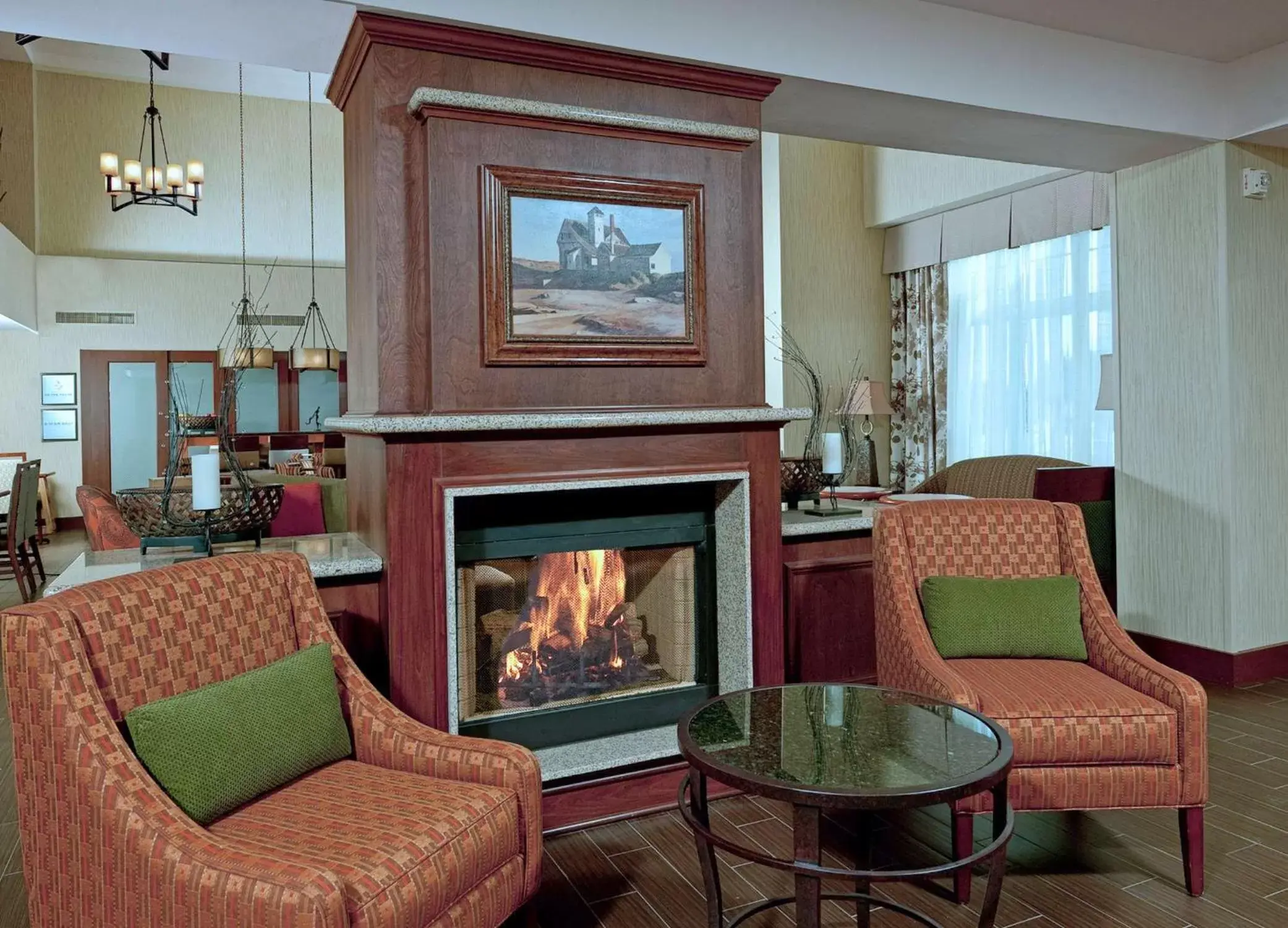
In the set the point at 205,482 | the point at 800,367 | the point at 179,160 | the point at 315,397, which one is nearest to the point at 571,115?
the point at 205,482

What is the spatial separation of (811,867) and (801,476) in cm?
229

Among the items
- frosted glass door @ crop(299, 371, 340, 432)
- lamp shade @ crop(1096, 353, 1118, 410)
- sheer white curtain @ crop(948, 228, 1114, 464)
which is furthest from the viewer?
frosted glass door @ crop(299, 371, 340, 432)

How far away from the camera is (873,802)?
165cm

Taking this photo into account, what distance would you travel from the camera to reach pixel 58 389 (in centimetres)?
1073

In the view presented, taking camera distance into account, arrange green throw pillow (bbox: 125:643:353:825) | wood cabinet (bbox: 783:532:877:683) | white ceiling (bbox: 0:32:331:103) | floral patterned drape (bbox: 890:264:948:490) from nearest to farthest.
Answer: green throw pillow (bbox: 125:643:353:825) → wood cabinet (bbox: 783:532:877:683) → floral patterned drape (bbox: 890:264:948:490) → white ceiling (bbox: 0:32:331:103)

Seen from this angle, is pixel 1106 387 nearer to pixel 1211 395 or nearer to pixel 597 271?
pixel 1211 395

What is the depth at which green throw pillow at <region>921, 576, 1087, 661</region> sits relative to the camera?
9.36ft

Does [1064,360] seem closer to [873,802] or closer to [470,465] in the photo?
[470,465]

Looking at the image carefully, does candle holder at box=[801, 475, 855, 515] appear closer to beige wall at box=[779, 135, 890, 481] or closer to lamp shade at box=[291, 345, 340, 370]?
beige wall at box=[779, 135, 890, 481]

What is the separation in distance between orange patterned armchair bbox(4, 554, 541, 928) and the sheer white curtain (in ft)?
19.0

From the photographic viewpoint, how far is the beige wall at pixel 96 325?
34.6ft

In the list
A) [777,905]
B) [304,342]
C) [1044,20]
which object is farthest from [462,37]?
[304,342]

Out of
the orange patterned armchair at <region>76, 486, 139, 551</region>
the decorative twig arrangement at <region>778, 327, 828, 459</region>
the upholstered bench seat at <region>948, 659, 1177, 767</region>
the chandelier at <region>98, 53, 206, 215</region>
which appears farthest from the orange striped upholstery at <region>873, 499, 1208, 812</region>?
the chandelier at <region>98, 53, 206, 215</region>

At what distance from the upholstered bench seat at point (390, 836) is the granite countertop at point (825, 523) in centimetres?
176
